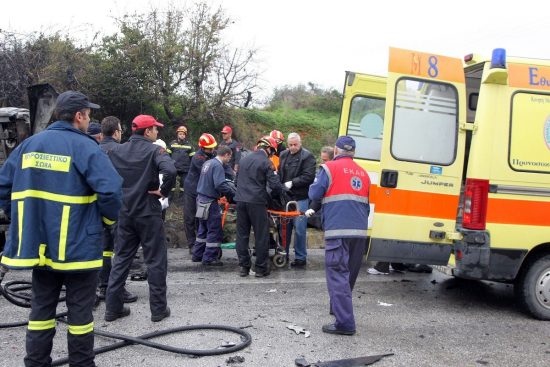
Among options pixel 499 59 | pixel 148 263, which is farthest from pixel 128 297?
pixel 499 59

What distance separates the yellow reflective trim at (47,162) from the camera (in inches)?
130

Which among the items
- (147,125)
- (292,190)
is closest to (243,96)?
(292,190)

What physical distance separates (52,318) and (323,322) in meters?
2.64

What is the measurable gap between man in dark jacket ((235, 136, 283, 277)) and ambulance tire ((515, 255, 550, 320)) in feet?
10.5

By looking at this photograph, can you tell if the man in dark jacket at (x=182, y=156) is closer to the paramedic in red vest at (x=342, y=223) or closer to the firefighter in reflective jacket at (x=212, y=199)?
the firefighter in reflective jacket at (x=212, y=199)

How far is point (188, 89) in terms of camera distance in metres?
13.7

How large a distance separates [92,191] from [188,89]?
10.7 metres

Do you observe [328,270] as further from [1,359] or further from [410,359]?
[1,359]

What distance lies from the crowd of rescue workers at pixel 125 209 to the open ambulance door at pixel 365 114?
25.7 inches

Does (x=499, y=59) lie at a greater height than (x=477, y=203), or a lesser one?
greater

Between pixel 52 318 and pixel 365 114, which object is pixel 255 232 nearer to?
pixel 365 114

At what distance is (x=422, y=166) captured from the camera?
525 centimetres

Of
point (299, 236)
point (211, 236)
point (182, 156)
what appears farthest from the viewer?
point (182, 156)

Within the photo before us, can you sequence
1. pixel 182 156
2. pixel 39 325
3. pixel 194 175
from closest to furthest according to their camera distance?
pixel 39 325 < pixel 194 175 < pixel 182 156
